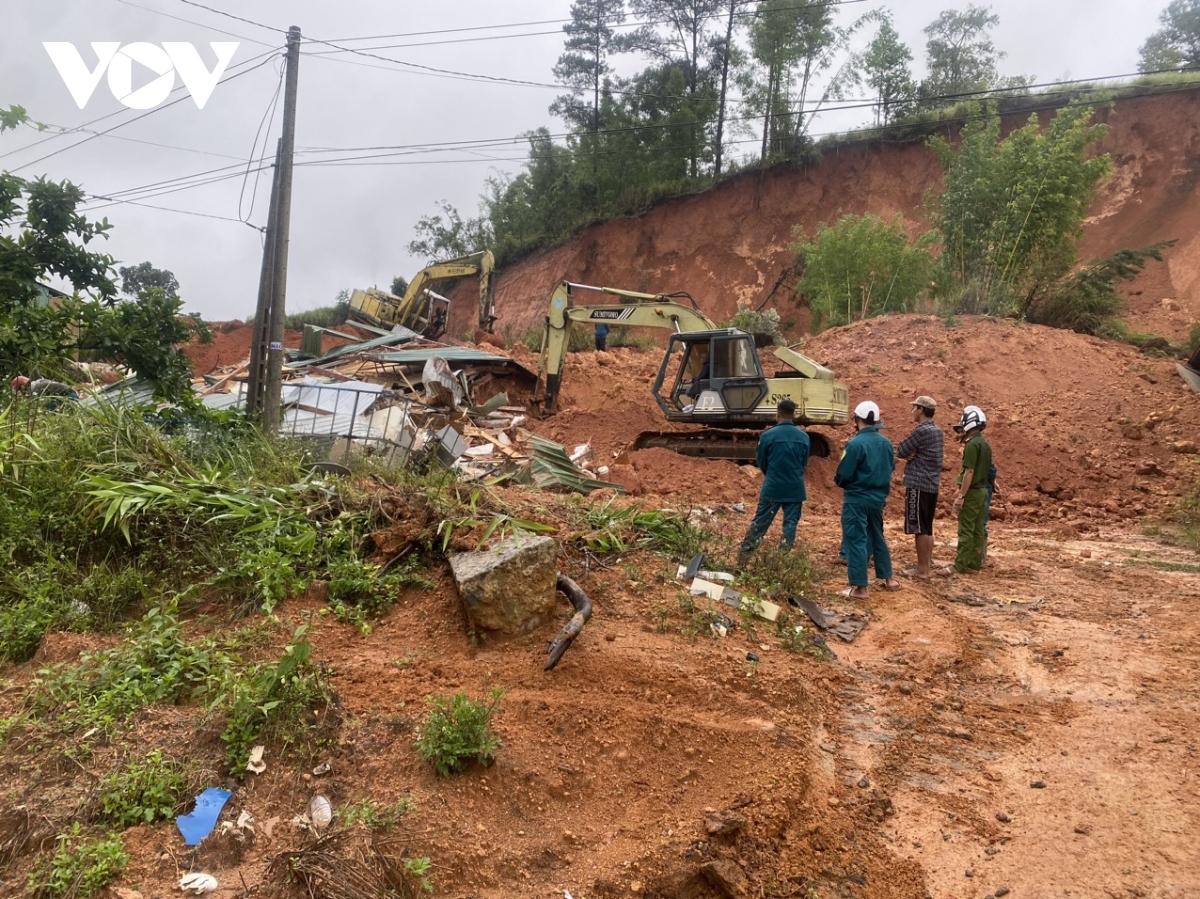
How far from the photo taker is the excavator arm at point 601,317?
13758mm

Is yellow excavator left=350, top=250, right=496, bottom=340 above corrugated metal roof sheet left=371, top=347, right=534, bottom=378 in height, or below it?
above

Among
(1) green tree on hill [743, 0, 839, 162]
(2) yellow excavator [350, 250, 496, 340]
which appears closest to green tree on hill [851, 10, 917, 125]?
(1) green tree on hill [743, 0, 839, 162]

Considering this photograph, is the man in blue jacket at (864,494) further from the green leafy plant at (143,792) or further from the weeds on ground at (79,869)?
the weeds on ground at (79,869)

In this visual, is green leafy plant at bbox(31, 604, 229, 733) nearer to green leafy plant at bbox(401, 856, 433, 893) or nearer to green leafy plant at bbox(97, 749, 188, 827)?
green leafy plant at bbox(97, 749, 188, 827)

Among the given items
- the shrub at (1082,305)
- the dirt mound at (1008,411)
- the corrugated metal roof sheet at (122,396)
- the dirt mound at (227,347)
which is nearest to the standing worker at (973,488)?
the dirt mound at (1008,411)

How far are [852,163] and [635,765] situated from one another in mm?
30508

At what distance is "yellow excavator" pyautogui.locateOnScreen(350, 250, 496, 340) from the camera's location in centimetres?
2106

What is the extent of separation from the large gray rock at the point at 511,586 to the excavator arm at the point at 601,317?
364 inches

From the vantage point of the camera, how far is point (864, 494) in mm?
6855

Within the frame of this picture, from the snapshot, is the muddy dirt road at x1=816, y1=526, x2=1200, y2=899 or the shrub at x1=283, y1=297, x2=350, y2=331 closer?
the muddy dirt road at x1=816, y1=526, x2=1200, y2=899

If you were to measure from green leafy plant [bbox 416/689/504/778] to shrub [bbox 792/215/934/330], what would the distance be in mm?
20716

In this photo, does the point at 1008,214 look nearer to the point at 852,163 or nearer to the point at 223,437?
the point at 852,163

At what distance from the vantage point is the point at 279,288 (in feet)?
31.9

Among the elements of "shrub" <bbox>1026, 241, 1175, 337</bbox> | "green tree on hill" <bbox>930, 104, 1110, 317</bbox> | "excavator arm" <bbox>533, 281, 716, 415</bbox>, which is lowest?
"excavator arm" <bbox>533, 281, 716, 415</bbox>
